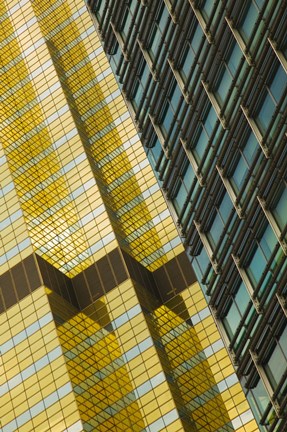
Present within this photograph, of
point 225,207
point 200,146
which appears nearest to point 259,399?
point 225,207

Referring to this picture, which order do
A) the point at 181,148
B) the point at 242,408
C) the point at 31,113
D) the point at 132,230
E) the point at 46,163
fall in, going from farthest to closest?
1. the point at 31,113
2. the point at 46,163
3. the point at 132,230
4. the point at 242,408
5. the point at 181,148

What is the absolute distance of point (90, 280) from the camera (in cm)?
10162

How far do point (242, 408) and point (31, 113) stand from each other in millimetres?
54690

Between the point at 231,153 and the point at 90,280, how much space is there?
58.8 metres

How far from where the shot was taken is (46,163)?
116625 millimetres

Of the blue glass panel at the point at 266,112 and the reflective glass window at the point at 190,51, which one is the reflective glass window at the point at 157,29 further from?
the blue glass panel at the point at 266,112

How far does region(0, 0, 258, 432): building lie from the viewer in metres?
88.6

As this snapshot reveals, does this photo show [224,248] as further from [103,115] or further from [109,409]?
[103,115]

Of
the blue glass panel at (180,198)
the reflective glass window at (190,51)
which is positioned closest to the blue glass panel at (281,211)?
the blue glass panel at (180,198)

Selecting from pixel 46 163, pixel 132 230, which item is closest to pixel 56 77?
pixel 46 163

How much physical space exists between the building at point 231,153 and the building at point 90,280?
38.8 m

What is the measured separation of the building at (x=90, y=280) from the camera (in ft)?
291

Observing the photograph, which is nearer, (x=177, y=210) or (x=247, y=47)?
(x=247, y=47)

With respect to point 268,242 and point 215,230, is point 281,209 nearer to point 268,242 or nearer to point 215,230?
point 268,242
